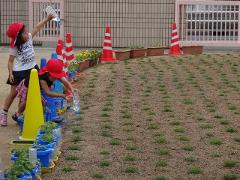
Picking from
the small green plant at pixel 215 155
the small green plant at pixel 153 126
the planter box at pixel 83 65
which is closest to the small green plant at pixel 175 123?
the small green plant at pixel 153 126

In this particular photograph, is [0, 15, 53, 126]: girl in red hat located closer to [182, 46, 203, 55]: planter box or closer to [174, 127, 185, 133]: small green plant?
[174, 127, 185, 133]: small green plant

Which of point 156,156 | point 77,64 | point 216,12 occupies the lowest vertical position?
point 156,156

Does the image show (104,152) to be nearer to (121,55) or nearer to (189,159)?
(189,159)

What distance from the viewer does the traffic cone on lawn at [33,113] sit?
7.09m

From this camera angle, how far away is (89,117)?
8.60m

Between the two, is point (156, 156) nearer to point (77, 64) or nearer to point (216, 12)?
point (77, 64)

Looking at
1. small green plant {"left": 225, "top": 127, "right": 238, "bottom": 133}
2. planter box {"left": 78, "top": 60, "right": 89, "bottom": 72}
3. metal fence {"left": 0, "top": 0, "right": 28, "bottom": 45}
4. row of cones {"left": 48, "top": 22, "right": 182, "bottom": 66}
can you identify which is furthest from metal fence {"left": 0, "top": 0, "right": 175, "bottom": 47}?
small green plant {"left": 225, "top": 127, "right": 238, "bottom": 133}

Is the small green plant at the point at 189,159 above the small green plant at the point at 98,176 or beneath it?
above

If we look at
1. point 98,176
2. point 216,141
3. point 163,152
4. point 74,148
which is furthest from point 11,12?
point 98,176

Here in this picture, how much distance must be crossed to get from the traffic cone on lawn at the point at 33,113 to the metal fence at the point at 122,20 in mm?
11869

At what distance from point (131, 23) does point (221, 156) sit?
12.6 m

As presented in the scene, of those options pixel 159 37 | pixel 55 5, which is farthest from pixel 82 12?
pixel 159 37

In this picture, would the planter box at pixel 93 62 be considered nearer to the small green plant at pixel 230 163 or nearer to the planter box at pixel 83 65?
the planter box at pixel 83 65

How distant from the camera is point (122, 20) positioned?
19.0 metres
